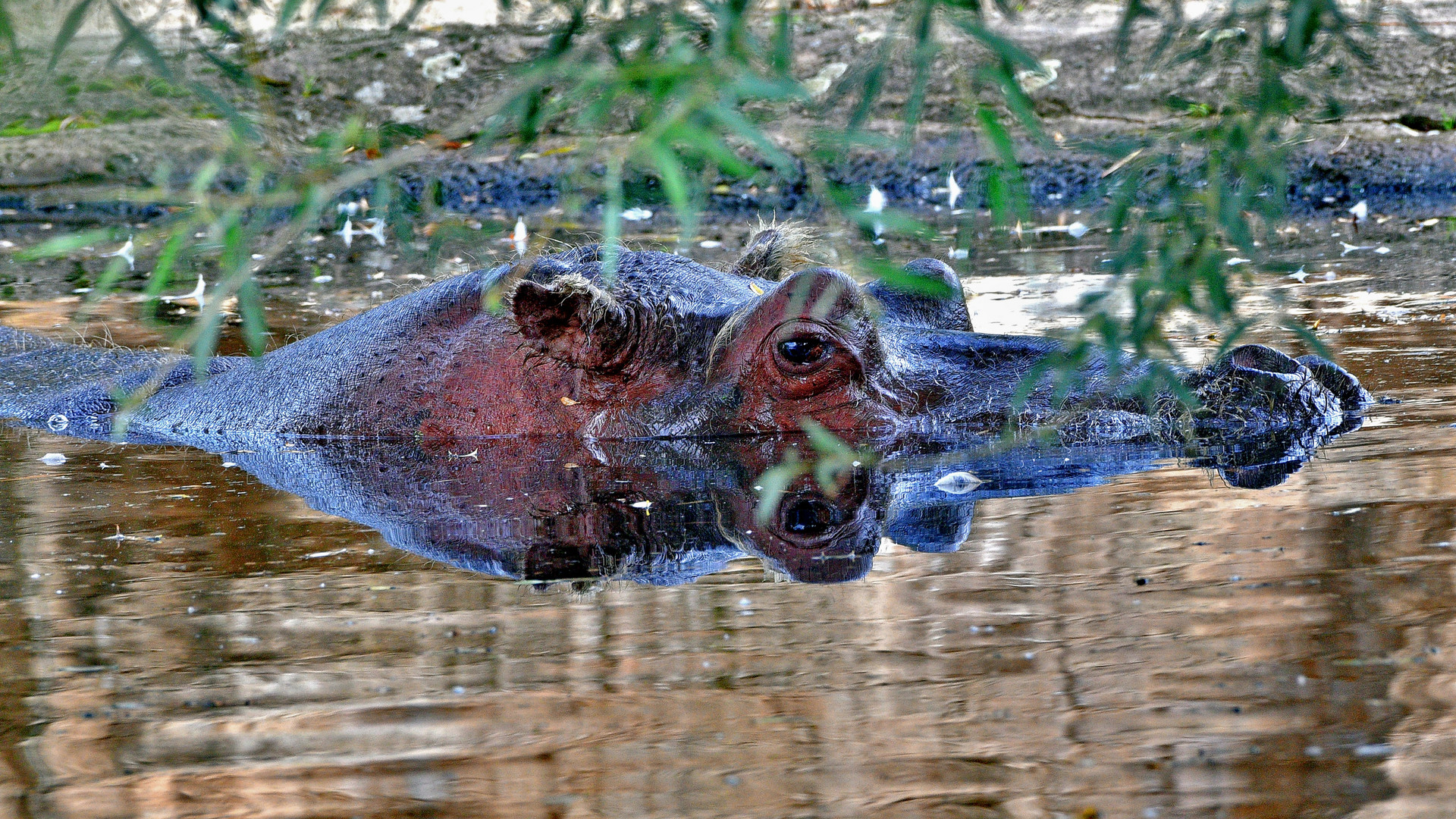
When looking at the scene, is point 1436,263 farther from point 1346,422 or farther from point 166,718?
point 166,718

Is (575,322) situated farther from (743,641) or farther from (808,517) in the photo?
(743,641)

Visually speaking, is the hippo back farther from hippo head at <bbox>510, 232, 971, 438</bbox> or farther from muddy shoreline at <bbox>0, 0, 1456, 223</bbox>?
muddy shoreline at <bbox>0, 0, 1456, 223</bbox>

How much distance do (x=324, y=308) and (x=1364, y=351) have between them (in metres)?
5.08

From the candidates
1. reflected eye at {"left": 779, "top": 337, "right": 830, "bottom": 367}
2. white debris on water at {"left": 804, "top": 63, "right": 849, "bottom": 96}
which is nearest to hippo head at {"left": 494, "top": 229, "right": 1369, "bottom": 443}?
reflected eye at {"left": 779, "top": 337, "right": 830, "bottom": 367}

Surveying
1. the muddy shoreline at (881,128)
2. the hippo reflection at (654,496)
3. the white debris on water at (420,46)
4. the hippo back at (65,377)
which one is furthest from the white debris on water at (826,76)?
the hippo reflection at (654,496)

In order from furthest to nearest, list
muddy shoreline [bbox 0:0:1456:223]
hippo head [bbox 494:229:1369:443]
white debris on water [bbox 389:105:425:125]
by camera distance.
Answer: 1. white debris on water [bbox 389:105:425:125]
2. muddy shoreline [bbox 0:0:1456:223]
3. hippo head [bbox 494:229:1369:443]

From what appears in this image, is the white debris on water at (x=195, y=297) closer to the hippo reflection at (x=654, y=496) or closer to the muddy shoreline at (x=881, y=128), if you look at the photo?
the muddy shoreline at (x=881, y=128)

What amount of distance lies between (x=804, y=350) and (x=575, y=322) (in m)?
0.76

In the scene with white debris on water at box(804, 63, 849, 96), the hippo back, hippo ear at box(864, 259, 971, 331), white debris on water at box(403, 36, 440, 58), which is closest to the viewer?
hippo ear at box(864, 259, 971, 331)

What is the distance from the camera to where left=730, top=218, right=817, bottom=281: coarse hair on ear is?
6352 millimetres

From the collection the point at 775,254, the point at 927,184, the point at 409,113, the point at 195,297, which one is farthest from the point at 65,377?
the point at 927,184

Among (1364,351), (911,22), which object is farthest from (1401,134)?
(911,22)

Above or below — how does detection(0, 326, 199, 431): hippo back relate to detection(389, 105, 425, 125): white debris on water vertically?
above

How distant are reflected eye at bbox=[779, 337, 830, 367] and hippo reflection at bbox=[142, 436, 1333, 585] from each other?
254 mm
